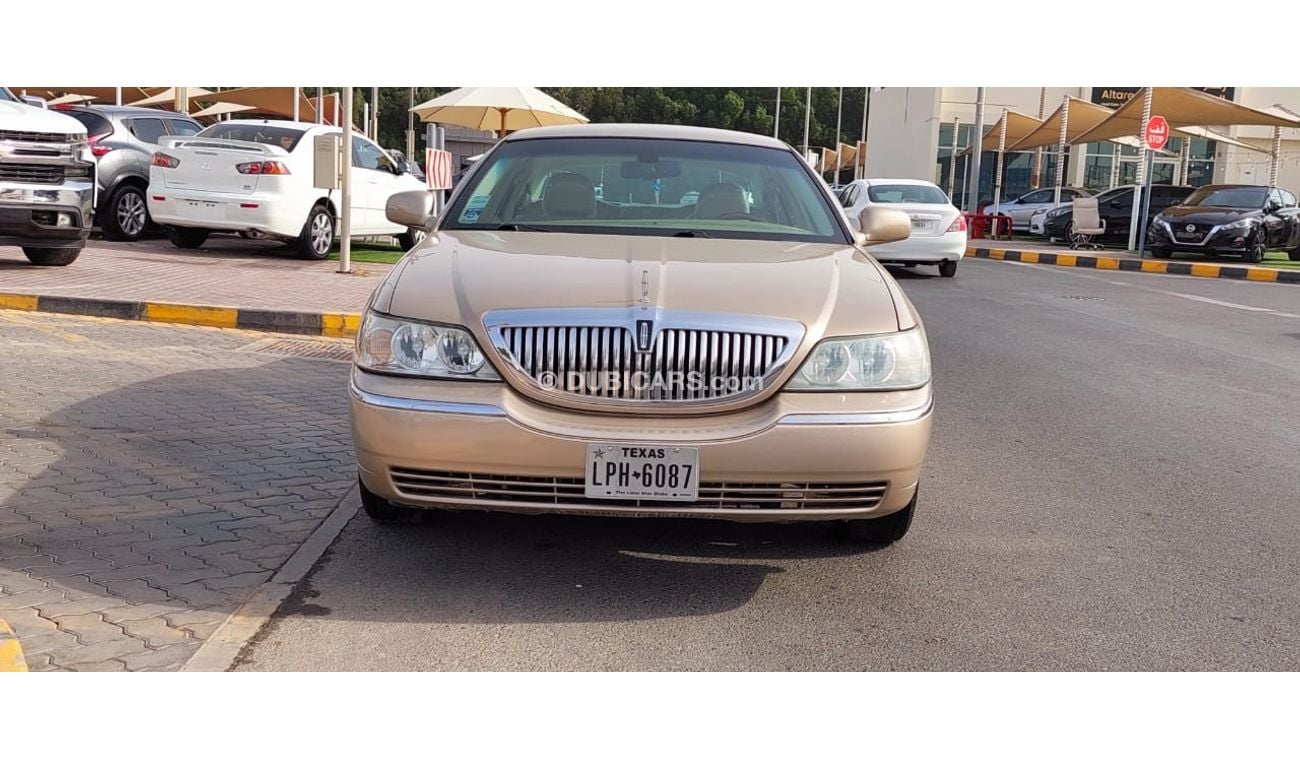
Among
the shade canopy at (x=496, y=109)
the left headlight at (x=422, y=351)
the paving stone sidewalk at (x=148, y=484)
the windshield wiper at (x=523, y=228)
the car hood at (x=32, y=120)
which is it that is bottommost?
the paving stone sidewalk at (x=148, y=484)

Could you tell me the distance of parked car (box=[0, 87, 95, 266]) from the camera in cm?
1109

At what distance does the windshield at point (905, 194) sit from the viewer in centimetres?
1870

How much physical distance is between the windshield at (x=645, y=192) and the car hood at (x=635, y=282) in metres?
0.40

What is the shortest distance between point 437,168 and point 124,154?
467 cm

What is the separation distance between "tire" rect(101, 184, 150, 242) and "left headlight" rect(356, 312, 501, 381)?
1321 cm

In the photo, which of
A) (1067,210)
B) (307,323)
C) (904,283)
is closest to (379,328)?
(307,323)

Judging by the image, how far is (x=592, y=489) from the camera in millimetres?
3775

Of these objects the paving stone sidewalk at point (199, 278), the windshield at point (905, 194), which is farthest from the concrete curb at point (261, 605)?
the windshield at point (905, 194)

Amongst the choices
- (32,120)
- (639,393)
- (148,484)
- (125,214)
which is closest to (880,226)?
(639,393)

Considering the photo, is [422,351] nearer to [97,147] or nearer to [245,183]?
[245,183]

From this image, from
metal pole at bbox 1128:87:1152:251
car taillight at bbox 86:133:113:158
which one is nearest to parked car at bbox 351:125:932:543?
car taillight at bbox 86:133:113:158

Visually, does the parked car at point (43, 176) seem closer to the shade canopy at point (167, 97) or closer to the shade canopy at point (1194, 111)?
the shade canopy at point (167, 97)

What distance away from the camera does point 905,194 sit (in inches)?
744
